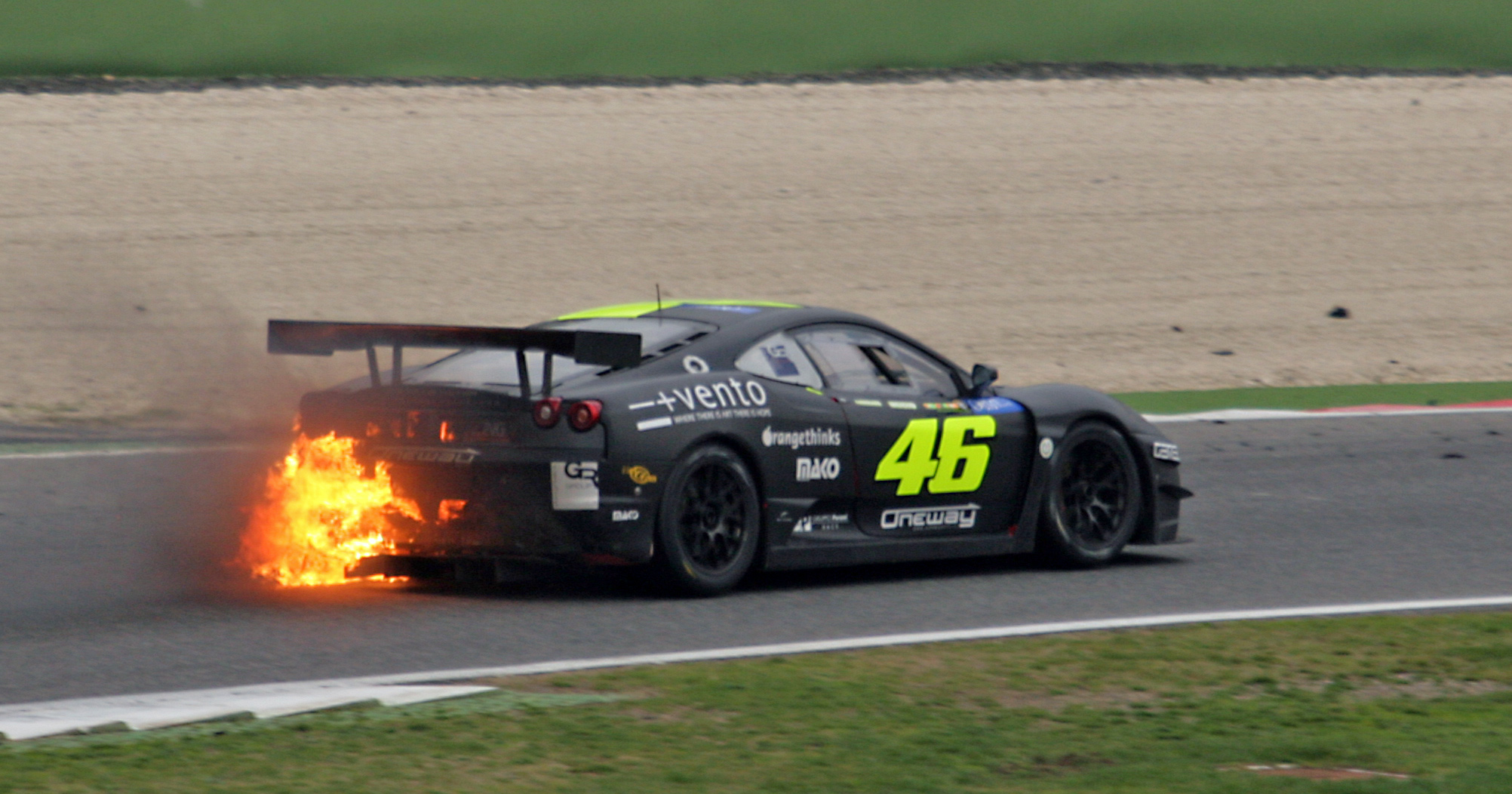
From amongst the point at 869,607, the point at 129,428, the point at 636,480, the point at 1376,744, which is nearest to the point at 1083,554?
the point at 869,607

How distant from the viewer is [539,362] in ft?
28.8

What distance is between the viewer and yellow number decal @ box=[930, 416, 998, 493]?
9.45 meters

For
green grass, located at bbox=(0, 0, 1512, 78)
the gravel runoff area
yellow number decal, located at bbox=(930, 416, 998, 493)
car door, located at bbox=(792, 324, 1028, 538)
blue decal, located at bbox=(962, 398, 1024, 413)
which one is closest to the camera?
car door, located at bbox=(792, 324, 1028, 538)

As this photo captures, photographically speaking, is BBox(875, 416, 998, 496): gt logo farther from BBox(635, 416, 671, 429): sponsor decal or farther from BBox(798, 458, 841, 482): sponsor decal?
BBox(635, 416, 671, 429): sponsor decal

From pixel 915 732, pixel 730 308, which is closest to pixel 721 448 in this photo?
pixel 730 308

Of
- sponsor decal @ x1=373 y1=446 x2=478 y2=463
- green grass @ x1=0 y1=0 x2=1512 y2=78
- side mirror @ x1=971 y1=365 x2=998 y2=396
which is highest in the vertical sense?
green grass @ x1=0 y1=0 x2=1512 y2=78

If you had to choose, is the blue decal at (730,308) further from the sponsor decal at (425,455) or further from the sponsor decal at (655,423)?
the sponsor decal at (425,455)

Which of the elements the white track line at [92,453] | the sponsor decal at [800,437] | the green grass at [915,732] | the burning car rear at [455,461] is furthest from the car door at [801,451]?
the white track line at [92,453]

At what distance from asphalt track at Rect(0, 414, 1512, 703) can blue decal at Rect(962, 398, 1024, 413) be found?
748mm

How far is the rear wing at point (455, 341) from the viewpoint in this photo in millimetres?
7914

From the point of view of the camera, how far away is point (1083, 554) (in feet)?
32.3

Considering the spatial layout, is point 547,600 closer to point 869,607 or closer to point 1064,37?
point 869,607

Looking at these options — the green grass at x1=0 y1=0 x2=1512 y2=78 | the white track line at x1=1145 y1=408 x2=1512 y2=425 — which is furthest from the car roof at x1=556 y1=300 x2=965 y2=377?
the green grass at x1=0 y1=0 x2=1512 y2=78

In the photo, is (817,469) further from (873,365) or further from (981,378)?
(981,378)
